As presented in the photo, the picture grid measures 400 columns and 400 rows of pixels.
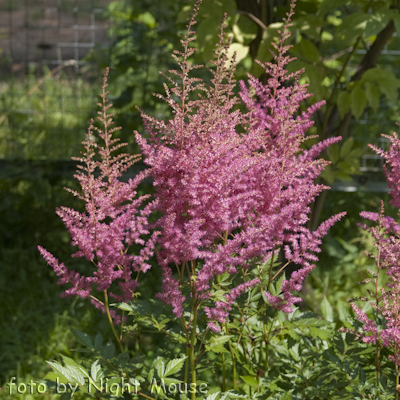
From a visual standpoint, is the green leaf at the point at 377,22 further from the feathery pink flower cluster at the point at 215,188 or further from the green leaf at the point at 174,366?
the green leaf at the point at 174,366

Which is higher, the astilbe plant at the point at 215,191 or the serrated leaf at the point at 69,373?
the astilbe plant at the point at 215,191

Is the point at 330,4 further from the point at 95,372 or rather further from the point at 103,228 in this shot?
the point at 95,372

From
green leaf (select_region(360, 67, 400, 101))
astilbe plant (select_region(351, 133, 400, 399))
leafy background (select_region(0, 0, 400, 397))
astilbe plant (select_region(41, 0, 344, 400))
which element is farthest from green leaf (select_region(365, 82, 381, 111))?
astilbe plant (select_region(41, 0, 344, 400))

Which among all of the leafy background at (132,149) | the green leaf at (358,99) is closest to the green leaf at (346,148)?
the leafy background at (132,149)

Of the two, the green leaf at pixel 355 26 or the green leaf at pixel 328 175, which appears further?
the green leaf at pixel 328 175

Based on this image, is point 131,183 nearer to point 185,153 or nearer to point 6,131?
point 185,153

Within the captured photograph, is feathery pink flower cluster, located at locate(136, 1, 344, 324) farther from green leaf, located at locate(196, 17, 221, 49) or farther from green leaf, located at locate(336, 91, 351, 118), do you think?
green leaf, located at locate(336, 91, 351, 118)

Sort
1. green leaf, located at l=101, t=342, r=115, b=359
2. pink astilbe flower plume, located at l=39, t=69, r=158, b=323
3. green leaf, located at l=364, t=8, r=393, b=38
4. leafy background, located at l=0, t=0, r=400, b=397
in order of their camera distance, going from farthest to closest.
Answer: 1. leafy background, located at l=0, t=0, r=400, b=397
2. green leaf, located at l=364, t=8, r=393, b=38
3. green leaf, located at l=101, t=342, r=115, b=359
4. pink astilbe flower plume, located at l=39, t=69, r=158, b=323

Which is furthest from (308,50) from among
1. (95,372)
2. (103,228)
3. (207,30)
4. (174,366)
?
(95,372)

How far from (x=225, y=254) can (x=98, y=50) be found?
3.22m

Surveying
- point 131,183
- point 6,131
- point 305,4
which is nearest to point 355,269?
point 305,4

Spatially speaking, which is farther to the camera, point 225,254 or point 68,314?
point 68,314

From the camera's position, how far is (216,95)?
53.1 inches

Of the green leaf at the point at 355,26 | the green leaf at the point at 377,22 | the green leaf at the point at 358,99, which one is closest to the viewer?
the green leaf at the point at 377,22
